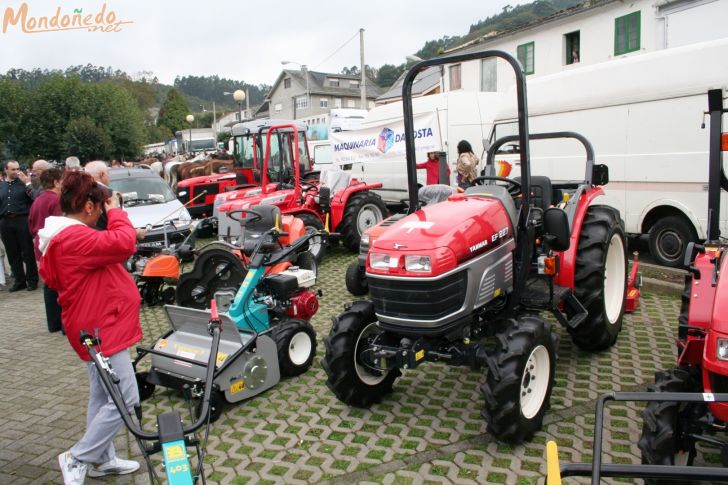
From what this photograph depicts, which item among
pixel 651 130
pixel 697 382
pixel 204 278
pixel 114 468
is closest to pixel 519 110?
pixel 697 382

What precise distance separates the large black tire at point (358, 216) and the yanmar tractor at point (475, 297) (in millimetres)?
4750

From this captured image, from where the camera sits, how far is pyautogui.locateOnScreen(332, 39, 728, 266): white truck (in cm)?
693

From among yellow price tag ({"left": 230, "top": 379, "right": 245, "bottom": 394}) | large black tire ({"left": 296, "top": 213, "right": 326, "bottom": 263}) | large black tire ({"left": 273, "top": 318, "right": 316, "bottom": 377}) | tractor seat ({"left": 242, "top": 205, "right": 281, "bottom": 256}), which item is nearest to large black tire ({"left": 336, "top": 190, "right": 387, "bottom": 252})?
large black tire ({"left": 296, "top": 213, "right": 326, "bottom": 263})

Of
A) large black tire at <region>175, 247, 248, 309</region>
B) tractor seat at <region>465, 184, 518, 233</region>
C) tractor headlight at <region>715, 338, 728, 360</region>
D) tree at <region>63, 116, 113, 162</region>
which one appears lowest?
large black tire at <region>175, 247, 248, 309</region>

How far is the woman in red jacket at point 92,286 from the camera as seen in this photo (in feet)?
9.78

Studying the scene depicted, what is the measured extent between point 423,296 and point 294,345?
1.73 meters

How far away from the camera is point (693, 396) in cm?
202

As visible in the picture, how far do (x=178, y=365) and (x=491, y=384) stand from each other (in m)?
2.28

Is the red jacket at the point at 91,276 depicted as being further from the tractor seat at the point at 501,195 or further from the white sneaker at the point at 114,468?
the tractor seat at the point at 501,195

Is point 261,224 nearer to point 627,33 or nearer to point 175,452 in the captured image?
point 175,452

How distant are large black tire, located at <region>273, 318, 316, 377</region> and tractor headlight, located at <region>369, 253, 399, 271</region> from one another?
1.32 m

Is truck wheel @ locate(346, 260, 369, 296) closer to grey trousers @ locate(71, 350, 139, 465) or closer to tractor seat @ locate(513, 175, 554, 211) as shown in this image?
tractor seat @ locate(513, 175, 554, 211)

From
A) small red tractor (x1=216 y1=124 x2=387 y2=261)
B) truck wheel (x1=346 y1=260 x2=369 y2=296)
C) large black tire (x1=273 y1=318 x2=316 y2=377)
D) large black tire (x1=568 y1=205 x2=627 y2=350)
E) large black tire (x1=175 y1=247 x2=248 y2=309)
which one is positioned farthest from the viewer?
small red tractor (x1=216 y1=124 x2=387 y2=261)

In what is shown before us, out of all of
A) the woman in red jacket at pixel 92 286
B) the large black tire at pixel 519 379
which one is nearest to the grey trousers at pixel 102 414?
the woman in red jacket at pixel 92 286
